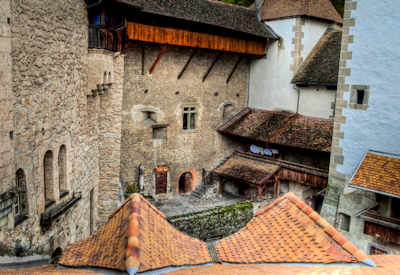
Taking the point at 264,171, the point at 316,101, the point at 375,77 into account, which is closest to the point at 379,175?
the point at 375,77

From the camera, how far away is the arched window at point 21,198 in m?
5.61

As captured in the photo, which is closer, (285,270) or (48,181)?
(285,270)

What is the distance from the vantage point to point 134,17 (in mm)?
11555

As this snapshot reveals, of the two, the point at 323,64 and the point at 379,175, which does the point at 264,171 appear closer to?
the point at 323,64

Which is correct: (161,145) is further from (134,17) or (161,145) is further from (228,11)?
(228,11)

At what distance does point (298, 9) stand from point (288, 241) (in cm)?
1185

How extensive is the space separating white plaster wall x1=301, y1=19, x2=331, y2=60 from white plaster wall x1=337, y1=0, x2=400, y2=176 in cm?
575

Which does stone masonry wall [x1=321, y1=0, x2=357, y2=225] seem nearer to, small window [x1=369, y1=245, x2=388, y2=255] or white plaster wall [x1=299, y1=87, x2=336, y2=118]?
small window [x1=369, y1=245, x2=388, y2=255]

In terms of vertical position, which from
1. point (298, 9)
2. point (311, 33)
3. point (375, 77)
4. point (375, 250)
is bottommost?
point (375, 250)

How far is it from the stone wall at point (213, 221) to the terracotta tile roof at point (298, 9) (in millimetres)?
8223

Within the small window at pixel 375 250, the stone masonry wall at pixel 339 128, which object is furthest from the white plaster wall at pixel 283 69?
the small window at pixel 375 250

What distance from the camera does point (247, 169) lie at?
46.2 feet

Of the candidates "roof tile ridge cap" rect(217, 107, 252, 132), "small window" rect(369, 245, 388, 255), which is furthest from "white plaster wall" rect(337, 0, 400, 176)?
"roof tile ridge cap" rect(217, 107, 252, 132)

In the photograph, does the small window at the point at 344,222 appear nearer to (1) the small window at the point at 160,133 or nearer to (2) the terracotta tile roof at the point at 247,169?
(2) the terracotta tile roof at the point at 247,169
